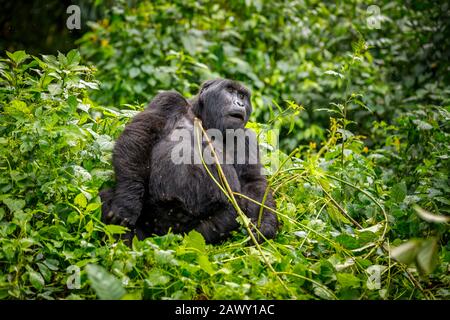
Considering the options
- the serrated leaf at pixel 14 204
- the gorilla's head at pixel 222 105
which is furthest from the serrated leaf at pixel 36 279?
the gorilla's head at pixel 222 105

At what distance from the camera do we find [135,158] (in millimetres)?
3861

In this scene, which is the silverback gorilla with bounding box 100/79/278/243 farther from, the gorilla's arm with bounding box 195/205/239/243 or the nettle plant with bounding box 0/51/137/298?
the nettle plant with bounding box 0/51/137/298

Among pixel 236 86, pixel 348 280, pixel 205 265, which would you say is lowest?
pixel 348 280

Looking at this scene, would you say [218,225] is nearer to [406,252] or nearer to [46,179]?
[46,179]

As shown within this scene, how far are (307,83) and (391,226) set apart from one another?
3812mm

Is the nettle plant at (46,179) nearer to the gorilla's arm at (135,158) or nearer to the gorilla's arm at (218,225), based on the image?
the gorilla's arm at (135,158)

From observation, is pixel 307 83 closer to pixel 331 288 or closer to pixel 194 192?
pixel 194 192

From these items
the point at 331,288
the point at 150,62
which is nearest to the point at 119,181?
the point at 331,288

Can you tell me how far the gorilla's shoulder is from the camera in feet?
13.6

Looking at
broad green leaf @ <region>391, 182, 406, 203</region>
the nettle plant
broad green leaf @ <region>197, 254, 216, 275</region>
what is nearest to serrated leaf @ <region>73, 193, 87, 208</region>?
the nettle plant

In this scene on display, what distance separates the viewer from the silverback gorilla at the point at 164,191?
3760mm

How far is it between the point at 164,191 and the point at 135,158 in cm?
31

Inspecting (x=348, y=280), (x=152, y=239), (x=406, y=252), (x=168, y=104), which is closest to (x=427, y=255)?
(x=406, y=252)

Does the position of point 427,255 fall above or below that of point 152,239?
above
